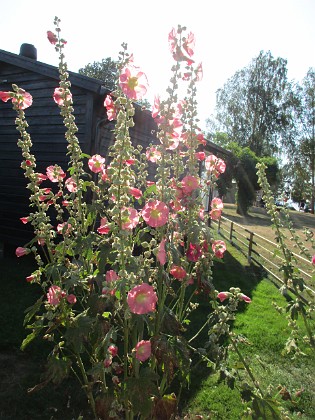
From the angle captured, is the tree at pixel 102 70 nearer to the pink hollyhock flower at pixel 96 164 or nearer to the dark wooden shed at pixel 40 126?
the dark wooden shed at pixel 40 126

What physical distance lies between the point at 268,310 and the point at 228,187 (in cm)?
1650

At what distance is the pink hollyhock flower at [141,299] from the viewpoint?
1369 millimetres

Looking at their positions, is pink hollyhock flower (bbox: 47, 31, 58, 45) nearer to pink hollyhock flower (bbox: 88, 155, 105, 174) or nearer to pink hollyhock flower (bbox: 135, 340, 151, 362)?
pink hollyhock flower (bbox: 88, 155, 105, 174)

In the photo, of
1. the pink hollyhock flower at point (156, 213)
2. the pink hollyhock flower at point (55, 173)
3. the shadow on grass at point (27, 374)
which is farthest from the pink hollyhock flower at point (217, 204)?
the pink hollyhock flower at point (55, 173)

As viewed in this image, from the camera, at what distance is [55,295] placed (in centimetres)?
172

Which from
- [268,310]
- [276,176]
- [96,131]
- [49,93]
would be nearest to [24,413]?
[268,310]

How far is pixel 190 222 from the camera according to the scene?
5.74 ft

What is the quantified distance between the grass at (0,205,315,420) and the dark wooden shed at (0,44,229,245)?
2.19 m

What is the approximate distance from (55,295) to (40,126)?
6267mm

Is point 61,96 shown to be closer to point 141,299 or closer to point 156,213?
point 156,213

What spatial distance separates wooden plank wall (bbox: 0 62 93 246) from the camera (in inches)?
260

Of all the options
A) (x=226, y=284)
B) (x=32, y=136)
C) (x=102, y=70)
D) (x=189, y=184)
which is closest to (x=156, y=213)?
(x=189, y=184)

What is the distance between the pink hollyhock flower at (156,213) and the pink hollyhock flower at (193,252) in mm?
341

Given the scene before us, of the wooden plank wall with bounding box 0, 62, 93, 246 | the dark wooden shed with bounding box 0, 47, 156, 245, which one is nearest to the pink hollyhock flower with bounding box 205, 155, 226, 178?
the dark wooden shed with bounding box 0, 47, 156, 245
